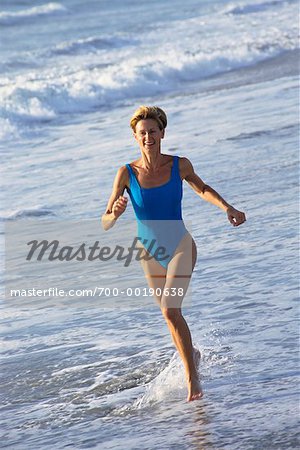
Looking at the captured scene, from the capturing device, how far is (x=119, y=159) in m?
14.3

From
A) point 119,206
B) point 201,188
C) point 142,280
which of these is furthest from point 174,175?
point 142,280

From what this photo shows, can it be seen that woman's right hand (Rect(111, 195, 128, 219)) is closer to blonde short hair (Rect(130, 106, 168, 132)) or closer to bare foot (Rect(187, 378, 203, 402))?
blonde short hair (Rect(130, 106, 168, 132))

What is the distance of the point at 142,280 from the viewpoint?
29.8 feet

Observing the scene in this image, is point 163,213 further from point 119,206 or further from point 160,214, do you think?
point 119,206

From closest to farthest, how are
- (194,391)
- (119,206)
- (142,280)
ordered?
(119,206) < (194,391) < (142,280)

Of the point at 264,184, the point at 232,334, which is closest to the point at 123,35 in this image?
the point at 264,184

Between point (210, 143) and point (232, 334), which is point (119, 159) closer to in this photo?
point (210, 143)

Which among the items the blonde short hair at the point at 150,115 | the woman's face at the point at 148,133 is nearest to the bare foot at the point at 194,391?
the woman's face at the point at 148,133

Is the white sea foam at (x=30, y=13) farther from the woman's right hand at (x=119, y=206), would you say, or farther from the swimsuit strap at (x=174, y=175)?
the woman's right hand at (x=119, y=206)

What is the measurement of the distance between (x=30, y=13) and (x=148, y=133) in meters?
34.8

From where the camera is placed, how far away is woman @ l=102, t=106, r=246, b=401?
6480 millimetres

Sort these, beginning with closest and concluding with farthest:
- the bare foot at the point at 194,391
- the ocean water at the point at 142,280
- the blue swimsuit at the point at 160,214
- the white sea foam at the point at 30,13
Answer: the ocean water at the point at 142,280 < the bare foot at the point at 194,391 < the blue swimsuit at the point at 160,214 < the white sea foam at the point at 30,13

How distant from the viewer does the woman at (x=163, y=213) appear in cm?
648

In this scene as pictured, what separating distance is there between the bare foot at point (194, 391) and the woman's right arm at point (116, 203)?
92 cm
